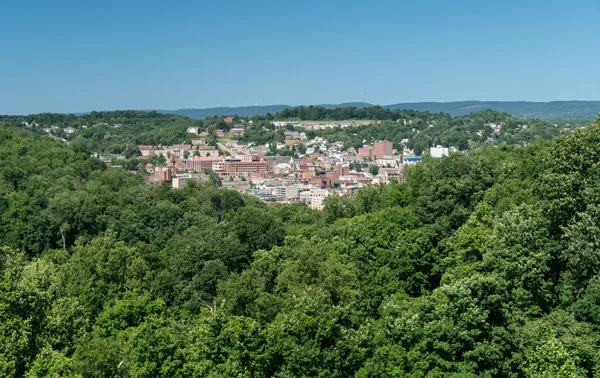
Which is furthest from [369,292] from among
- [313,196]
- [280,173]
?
[280,173]

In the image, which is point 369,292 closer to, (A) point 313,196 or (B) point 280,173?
(A) point 313,196

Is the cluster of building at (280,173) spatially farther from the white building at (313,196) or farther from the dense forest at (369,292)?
the dense forest at (369,292)

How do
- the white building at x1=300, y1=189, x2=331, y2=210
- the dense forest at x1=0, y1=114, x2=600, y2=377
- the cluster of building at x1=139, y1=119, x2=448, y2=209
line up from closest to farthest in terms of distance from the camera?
the dense forest at x1=0, y1=114, x2=600, y2=377, the white building at x1=300, y1=189, x2=331, y2=210, the cluster of building at x1=139, y1=119, x2=448, y2=209

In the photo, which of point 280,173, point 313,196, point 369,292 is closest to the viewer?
point 369,292

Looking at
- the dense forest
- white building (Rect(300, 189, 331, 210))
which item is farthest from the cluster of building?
the dense forest

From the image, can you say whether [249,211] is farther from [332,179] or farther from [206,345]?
[332,179]

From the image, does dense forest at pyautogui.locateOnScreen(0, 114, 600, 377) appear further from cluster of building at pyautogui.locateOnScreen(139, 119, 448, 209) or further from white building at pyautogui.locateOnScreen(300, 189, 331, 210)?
cluster of building at pyautogui.locateOnScreen(139, 119, 448, 209)

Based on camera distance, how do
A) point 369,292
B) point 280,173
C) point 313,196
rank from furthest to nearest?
point 280,173
point 313,196
point 369,292

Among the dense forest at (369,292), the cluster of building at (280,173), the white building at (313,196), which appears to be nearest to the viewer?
the dense forest at (369,292)

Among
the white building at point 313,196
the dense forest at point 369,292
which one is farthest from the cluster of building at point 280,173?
the dense forest at point 369,292
